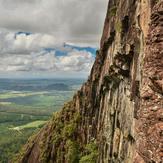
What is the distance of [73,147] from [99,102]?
12.7 meters

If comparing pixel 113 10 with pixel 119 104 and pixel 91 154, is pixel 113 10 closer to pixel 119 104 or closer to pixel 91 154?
pixel 119 104

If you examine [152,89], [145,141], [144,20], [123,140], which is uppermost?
[144,20]

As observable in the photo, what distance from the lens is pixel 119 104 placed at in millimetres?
42031

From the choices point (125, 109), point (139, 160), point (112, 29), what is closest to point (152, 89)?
point (139, 160)

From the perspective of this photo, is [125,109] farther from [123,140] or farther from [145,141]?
[145,141]

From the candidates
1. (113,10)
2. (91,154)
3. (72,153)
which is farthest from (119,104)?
(72,153)

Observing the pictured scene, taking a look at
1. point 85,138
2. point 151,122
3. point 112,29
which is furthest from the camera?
point 85,138

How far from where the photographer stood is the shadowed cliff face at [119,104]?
722 inches

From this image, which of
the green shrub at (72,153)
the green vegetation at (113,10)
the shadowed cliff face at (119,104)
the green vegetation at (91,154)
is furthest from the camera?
the green shrub at (72,153)

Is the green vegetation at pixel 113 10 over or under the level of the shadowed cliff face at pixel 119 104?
over

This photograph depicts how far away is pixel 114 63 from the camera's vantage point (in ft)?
139

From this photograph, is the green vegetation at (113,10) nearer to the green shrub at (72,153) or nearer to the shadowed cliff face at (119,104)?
the shadowed cliff face at (119,104)

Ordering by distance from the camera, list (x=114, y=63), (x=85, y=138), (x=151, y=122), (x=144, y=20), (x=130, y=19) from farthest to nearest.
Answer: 1. (x=85, y=138)
2. (x=114, y=63)
3. (x=130, y=19)
4. (x=144, y=20)
5. (x=151, y=122)


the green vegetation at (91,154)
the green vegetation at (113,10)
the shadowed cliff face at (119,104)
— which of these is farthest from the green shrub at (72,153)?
the green vegetation at (113,10)
